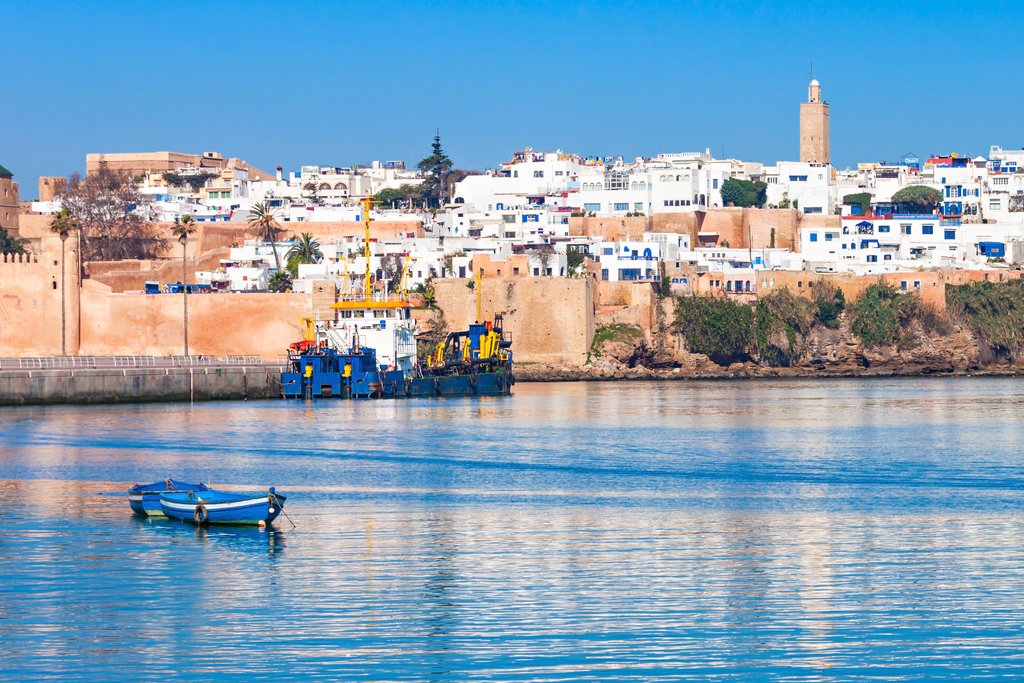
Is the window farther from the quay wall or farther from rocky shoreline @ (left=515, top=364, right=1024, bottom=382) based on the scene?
the quay wall

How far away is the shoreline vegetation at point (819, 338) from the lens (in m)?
57.9

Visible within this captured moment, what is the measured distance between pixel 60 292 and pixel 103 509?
3089 cm

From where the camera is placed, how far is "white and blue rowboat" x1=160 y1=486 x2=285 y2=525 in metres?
21.4

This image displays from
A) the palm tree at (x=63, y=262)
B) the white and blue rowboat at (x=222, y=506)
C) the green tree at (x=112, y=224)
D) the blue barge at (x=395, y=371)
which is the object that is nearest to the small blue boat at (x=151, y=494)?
the white and blue rowboat at (x=222, y=506)

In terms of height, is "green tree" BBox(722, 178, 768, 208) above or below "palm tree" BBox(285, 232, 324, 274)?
above

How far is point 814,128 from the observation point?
94.4 metres

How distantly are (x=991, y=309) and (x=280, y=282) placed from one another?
24281mm

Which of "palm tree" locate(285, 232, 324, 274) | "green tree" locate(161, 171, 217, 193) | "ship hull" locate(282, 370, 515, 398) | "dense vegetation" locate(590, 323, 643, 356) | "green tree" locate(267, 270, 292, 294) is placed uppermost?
"green tree" locate(161, 171, 217, 193)

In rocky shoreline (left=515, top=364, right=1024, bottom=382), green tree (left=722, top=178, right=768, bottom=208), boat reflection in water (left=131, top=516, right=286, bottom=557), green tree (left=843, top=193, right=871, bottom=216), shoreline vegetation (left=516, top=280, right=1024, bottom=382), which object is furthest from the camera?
green tree (left=843, top=193, right=871, bottom=216)

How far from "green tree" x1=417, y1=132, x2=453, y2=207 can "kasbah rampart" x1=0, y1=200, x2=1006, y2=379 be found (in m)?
20.3

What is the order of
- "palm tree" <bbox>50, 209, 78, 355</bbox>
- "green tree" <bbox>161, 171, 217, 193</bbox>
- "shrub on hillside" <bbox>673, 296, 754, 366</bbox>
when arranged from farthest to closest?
1. "green tree" <bbox>161, 171, 217, 193</bbox>
2. "shrub on hillside" <bbox>673, 296, 754, 366</bbox>
3. "palm tree" <bbox>50, 209, 78, 355</bbox>

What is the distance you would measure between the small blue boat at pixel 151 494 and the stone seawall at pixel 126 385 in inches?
859

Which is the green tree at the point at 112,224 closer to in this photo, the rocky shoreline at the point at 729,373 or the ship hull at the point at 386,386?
the rocky shoreline at the point at 729,373

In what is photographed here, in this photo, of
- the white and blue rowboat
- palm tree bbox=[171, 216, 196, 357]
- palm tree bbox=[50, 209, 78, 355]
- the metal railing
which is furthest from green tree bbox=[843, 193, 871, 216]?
the white and blue rowboat
